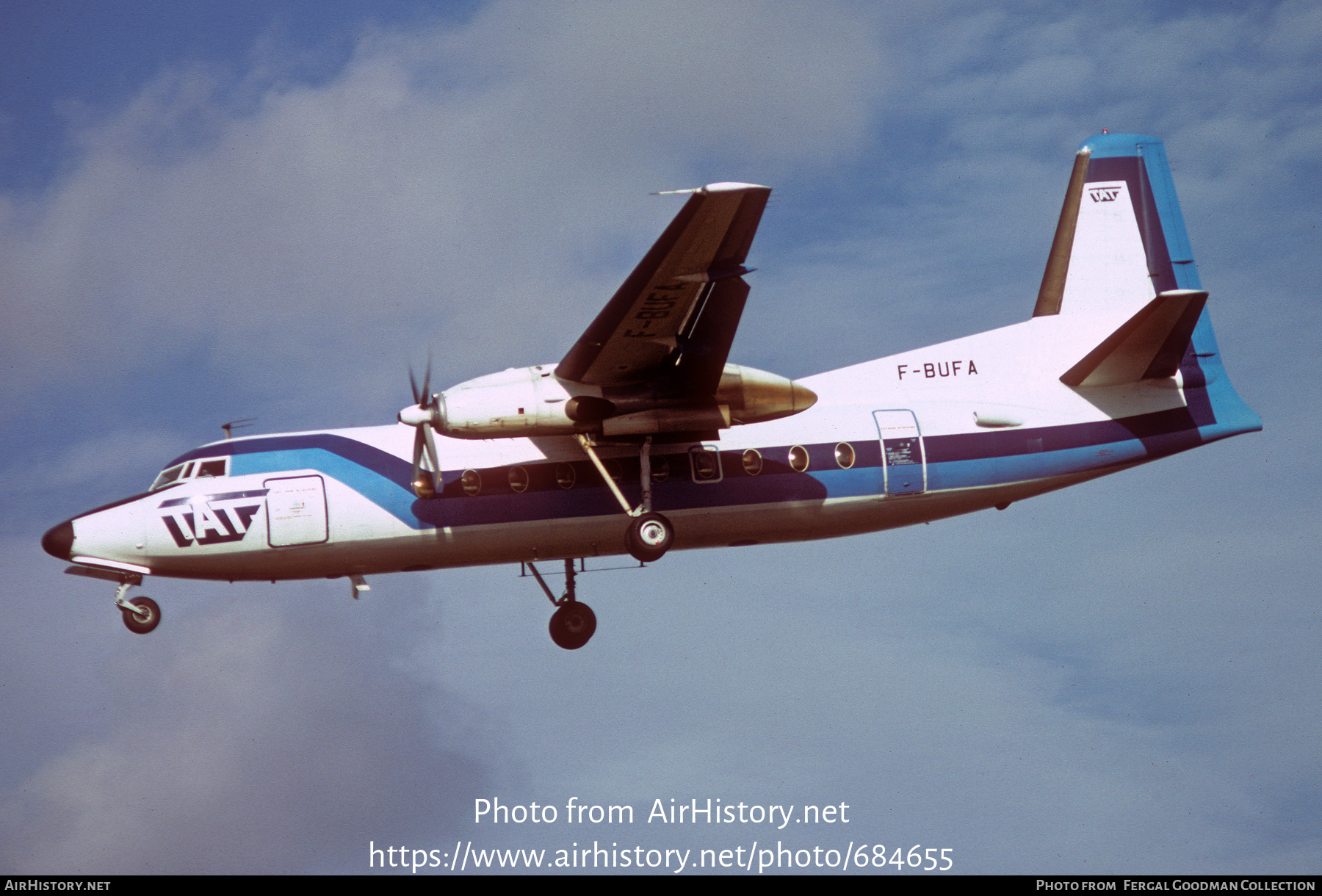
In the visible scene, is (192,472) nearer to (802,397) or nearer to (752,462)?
(752,462)

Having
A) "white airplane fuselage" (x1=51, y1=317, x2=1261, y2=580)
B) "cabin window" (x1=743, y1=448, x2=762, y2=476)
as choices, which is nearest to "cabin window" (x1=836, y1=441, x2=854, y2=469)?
"white airplane fuselage" (x1=51, y1=317, x2=1261, y2=580)

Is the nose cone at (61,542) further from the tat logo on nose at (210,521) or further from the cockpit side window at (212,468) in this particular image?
the cockpit side window at (212,468)

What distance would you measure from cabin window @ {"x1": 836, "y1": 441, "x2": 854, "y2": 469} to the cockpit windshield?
9724 millimetres

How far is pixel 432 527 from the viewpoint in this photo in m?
21.9

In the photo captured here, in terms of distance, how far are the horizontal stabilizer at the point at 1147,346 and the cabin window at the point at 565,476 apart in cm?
880

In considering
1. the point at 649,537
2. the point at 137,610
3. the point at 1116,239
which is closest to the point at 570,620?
the point at 649,537

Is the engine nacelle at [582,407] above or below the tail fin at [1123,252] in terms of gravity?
below

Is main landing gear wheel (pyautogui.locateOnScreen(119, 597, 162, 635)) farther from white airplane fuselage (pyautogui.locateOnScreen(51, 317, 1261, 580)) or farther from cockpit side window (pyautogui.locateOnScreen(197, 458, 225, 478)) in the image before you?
cockpit side window (pyautogui.locateOnScreen(197, 458, 225, 478))

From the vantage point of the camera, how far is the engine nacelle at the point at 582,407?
20844 millimetres

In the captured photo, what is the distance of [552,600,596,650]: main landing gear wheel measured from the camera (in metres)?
25.2

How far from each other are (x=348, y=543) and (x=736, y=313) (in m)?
6.91

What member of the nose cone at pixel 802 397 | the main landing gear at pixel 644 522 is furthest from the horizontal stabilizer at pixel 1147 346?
the main landing gear at pixel 644 522

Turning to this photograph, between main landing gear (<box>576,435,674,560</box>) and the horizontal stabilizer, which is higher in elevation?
the horizontal stabilizer
